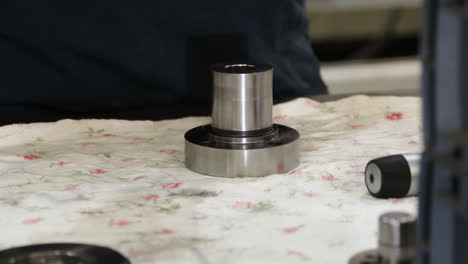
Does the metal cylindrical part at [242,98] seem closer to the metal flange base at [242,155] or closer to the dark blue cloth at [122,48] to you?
the metal flange base at [242,155]

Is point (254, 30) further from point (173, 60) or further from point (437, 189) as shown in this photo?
point (437, 189)

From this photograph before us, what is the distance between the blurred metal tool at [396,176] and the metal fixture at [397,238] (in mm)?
269

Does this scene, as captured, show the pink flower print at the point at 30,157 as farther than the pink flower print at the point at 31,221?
Yes

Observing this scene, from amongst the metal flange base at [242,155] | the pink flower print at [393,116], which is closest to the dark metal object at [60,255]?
the metal flange base at [242,155]

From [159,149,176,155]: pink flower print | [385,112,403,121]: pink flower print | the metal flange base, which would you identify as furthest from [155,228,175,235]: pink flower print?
[385,112,403,121]: pink flower print

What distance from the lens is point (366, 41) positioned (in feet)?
11.9

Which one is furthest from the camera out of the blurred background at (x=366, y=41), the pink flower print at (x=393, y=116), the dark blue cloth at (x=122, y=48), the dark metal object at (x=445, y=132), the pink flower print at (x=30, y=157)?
the blurred background at (x=366, y=41)

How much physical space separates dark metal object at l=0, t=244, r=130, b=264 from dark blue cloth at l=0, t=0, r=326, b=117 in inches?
31.3

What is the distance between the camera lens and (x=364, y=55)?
3604 mm

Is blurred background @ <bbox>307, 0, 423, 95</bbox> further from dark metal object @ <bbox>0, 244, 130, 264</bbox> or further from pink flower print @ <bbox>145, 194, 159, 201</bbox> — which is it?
dark metal object @ <bbox>0, 244, 130, 264</bbox>

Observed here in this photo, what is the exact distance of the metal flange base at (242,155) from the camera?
3.59ft

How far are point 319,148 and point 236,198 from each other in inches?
10.6

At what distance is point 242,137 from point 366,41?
261 centimetres

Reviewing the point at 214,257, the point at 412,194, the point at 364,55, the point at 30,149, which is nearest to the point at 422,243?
the point at 214,257
